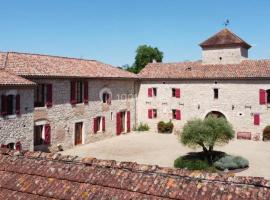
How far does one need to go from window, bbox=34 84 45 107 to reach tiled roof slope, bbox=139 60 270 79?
1280cm

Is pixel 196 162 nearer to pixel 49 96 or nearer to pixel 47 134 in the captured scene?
pixel 47 134

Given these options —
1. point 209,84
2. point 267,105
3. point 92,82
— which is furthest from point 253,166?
point 92,82

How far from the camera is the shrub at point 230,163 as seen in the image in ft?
58.6

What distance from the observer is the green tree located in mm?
18844

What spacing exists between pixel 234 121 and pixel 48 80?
633 inches

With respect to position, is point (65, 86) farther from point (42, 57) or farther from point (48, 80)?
point (42, 57)

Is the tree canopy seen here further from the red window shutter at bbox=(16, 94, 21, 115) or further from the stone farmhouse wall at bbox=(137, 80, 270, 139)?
the red window shutter at bbox=(16, 94, 21, 115)

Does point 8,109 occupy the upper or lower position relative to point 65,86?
lower

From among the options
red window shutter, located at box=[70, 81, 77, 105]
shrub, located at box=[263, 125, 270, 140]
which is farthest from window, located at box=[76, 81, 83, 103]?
shrub, located at box=[263, 125, 270, 140]

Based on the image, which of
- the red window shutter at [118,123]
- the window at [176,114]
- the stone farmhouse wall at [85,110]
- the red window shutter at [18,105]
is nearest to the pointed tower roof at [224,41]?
the window at [176,114]

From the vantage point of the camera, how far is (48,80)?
22.2 meters

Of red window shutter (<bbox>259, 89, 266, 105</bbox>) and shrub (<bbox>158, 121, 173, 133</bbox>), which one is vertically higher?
red window shutter (<bbox>259, 89, 266, 105</bbox>)

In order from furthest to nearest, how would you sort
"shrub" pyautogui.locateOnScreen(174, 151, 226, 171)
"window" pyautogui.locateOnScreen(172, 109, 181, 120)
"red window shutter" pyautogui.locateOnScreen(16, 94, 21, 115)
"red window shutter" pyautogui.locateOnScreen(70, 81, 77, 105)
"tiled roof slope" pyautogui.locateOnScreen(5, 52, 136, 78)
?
"window" pyautogui.locateOnScreen(172, 109, 181, 120)
"red window shutter" pyautogui.locateOnScreen(70, 81, 77, 105)
"tiled roof slope" pyautogui.locateOnScreen(5, 52, 136, 78)
"red window shutter" pyautogui.locateOnScreen(16, 94, 21, 115)
"shrub" pyautogui.locateOnScreen(174, 151, 226, 171)

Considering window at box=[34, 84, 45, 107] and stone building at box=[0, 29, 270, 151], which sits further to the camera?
window at box=[34, 84, 45, 107]
